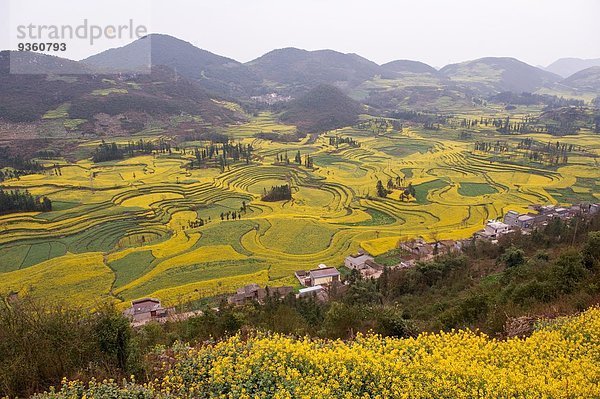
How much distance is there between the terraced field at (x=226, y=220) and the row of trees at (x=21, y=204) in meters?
1.31

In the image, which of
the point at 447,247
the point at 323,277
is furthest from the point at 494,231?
the point at 323,277

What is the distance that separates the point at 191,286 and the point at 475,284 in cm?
1827

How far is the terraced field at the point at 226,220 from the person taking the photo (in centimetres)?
2800

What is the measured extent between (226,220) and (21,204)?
2211 centimetres

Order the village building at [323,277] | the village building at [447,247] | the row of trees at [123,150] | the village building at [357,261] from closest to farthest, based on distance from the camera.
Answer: the village building at [323,277]
the village building at [357,261]
the village building at [447,247]
the row of trees at [123,150]

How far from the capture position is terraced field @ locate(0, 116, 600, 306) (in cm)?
2800

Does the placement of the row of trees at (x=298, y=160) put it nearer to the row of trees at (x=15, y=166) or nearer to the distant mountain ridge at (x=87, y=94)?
the row of trees at (x=15, y=166)

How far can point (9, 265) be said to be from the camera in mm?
29625

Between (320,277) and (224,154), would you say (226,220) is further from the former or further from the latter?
(224,154)

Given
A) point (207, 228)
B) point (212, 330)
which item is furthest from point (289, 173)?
point (212, 330)

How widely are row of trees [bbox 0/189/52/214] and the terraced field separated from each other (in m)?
1.31

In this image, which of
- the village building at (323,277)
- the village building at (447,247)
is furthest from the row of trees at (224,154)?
the village building at (447,247)

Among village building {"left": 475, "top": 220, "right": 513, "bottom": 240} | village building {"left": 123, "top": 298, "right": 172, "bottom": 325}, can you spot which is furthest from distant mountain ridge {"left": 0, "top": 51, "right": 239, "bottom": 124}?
village building {"left": 475, "top": 220, "right": 513, "bottom": 240}

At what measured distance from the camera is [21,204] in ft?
132
